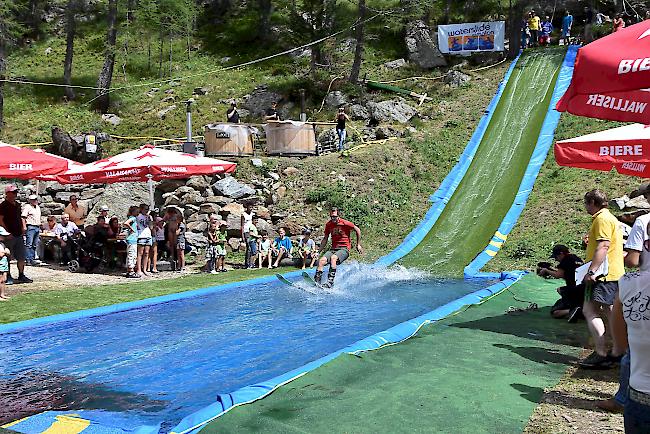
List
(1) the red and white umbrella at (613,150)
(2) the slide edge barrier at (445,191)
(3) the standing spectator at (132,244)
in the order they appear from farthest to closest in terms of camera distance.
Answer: (2) the slide edge barrier at (445,191), (3) the standing spectator at (132,244), (1) the red and white umbrella at (613,150)

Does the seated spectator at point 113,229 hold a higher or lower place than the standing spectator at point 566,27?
lower

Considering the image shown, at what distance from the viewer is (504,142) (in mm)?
22703

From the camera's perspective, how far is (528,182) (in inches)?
765

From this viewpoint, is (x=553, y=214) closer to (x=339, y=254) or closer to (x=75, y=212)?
(x=339, y=254)

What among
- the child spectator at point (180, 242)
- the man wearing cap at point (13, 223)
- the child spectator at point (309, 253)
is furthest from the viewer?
the child spectator at point (309, 253)

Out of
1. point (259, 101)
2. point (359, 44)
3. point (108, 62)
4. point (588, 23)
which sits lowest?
point (259, 101)

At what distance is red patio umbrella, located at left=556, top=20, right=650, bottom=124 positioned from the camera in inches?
167

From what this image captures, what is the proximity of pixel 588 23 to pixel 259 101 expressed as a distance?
1822cm

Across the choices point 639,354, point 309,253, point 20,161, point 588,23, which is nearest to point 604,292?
point 639,354

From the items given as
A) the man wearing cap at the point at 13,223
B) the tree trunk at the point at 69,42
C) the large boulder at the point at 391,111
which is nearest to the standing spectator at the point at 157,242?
the man wearing cap at the point at 13,223

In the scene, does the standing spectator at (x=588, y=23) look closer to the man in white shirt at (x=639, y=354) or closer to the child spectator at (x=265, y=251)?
the child spectator at (x=265, y=251)

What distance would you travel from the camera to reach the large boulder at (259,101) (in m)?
31.1

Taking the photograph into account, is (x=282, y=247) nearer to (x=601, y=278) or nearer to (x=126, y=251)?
(x=126, y=251)

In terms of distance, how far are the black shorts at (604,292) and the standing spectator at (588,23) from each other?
26625 mm
